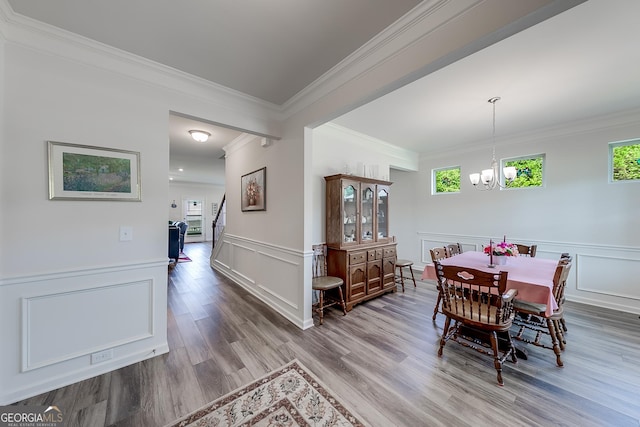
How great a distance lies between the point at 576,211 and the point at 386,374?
13.4ft

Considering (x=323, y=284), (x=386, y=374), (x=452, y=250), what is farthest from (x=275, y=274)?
(x=452, y=250)

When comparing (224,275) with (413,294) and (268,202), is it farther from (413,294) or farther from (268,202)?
(413,294)

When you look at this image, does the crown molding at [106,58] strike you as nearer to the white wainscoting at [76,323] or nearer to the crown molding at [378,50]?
the crown molding at [378,50]

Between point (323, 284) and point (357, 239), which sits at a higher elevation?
point (357, 239)

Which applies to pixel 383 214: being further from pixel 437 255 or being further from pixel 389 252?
pixel 437 255

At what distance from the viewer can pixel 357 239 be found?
3.47m

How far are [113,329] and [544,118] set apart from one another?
5862 millimetres

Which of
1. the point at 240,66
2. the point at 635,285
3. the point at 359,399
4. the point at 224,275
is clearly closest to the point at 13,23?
the point at 240,66

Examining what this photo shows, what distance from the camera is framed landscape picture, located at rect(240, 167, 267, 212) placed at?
355 cm

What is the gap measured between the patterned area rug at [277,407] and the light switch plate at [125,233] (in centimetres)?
151

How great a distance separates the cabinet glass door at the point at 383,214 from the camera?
394cm

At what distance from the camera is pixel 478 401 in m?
1.68

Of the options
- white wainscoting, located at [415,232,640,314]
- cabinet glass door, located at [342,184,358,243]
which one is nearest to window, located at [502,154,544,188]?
white wainscoting, located at [415,232,640,314]

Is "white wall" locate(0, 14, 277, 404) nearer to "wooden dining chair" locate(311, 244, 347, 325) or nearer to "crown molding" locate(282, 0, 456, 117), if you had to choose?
"crown molding" locate(282, 0, 456, 117)
